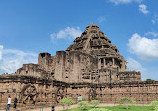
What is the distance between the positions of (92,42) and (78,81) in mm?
21800

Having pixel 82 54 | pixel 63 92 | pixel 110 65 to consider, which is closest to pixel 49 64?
pixel 82 54

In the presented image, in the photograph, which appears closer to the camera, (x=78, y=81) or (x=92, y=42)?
(x=78, y=81)

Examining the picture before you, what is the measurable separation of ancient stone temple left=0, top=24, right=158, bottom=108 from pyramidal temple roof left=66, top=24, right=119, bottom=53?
0.38 metres

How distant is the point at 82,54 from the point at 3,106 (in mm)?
28134

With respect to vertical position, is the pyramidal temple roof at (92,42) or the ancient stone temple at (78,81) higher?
the pyramidal temple roof at (92,42)

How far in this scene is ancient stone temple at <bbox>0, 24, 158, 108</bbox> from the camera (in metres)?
25.4

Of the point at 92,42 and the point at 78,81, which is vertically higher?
the point at 92,42

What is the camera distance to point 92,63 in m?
49.3

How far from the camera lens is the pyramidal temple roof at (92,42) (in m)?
58.6

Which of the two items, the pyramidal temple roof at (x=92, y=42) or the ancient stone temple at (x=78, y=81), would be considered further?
the pyramidal temple roof at (x=92, y=42)

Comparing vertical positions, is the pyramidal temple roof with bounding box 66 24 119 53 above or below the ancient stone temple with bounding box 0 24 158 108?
above

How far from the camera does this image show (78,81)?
43.8m

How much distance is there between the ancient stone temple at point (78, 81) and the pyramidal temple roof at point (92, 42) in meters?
0.38

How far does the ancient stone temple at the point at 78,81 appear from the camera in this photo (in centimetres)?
2545
